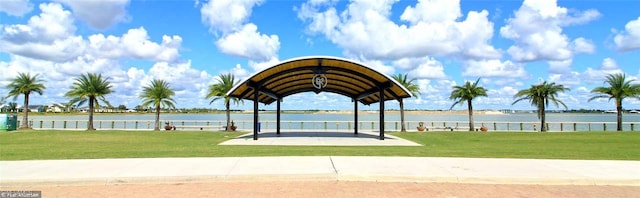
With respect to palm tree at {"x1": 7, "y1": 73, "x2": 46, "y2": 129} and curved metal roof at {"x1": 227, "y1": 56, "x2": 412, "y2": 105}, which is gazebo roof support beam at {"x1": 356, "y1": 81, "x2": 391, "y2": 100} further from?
palm tree at {"x1": 7, "y1": 73, "x2": 46, "y2": 129}

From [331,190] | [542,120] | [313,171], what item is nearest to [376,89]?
[313,171]

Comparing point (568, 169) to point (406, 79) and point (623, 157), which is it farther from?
point (406, 79)

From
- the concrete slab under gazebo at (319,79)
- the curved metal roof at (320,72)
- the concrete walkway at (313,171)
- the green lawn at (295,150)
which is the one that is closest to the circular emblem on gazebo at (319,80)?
the concrete slab under gazebo at (319,79)

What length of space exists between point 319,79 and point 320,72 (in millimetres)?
1058

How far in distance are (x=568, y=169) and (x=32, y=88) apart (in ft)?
132

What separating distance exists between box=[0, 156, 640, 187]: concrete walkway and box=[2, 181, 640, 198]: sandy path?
1.02ft

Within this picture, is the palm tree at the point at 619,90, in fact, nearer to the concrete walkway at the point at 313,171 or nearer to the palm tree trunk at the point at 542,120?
the palm tree trunk at the point at 542,120

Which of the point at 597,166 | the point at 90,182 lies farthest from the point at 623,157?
the point at 90,182

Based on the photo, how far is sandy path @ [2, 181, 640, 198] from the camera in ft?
25.6

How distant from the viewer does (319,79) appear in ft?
71.2

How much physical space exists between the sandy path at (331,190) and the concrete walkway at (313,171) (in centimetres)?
31

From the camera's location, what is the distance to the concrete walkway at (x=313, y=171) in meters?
8.97

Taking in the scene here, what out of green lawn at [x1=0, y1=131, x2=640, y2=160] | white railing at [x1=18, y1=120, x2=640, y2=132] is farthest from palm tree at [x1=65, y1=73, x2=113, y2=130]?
green lawn at [x1=0, y1=131, x2=640, y2=160]

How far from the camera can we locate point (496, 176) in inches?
365
